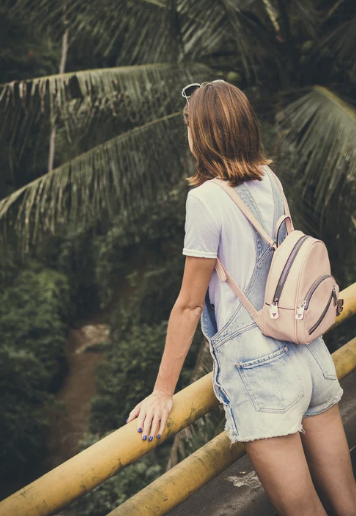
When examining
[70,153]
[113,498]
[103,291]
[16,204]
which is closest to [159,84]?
[70,153]

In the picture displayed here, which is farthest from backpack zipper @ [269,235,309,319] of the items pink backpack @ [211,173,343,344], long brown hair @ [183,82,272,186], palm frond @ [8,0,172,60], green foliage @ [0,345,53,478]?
green foliage @ [0,345,53,478]

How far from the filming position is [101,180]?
191 inches

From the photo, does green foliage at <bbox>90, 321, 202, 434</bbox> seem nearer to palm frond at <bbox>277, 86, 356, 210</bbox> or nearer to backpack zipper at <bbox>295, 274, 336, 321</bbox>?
palm frond at <bbox>277, 86, 356, 210</bbox>

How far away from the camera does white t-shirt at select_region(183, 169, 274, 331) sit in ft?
4.48

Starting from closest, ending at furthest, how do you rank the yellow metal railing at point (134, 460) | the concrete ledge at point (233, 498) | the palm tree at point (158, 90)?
1. the yellow metal railing at point (134, 460)
2. the concrete ledge at point (233, 498)
3. the palm tree at point (158, 90)

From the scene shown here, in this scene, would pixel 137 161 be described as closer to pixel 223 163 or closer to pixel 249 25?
pixel 249 25

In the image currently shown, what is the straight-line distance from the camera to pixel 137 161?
4.96 m

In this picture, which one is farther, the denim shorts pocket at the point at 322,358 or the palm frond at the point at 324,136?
the palm frond at the point at 324,136

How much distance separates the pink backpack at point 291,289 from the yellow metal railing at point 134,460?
282mm

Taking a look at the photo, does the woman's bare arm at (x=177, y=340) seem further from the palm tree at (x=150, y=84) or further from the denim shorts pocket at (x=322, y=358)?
the palm tree at (x=150, y=84)

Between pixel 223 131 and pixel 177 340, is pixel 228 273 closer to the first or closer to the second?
pixel 177 340

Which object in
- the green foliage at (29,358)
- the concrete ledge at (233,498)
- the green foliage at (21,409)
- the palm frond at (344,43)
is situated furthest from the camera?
the green foliage at (29,358)

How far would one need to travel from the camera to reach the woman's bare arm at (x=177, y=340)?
1.38 meters

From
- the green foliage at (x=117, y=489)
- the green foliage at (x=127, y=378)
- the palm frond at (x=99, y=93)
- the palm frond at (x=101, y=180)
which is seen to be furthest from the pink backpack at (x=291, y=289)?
the green foliage at (x=127, y=378)
